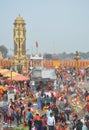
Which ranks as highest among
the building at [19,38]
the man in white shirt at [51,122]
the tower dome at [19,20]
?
the tower dome at [19,20]

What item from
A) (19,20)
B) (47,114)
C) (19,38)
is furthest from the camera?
(19,38)

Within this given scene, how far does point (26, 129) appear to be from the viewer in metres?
16.9

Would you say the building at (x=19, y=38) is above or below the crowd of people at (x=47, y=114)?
above

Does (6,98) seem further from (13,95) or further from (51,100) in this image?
(51,100)

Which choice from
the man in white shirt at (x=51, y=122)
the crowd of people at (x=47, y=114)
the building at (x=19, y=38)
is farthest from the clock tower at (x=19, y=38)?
the man in white shirt at (x=51, y=122)

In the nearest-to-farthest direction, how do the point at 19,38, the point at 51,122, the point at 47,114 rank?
the point at 51,122, the point at 47,114, the point at 19,38

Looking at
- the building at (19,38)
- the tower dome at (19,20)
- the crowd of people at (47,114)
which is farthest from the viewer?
the tower dome at (19,20)

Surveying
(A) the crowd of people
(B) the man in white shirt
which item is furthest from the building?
(B) the man in white shirt

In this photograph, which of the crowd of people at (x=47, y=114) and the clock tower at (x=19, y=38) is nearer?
the crowd of people at (x=47, y=114)

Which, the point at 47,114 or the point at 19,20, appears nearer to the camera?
the point at 47,114

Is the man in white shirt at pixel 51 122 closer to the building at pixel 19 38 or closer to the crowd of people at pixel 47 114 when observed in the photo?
the crowd of people at pixel 47 114

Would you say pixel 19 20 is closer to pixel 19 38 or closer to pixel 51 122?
A: pixel 19 38

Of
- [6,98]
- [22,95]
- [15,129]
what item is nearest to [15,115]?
[15,129]

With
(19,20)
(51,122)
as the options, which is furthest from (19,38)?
(51,122)
